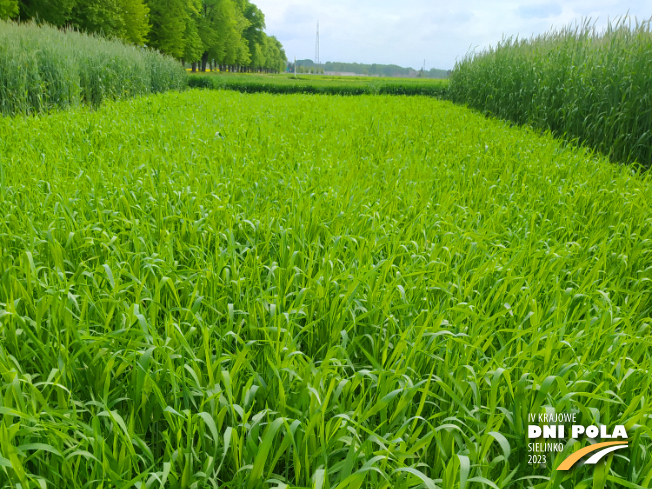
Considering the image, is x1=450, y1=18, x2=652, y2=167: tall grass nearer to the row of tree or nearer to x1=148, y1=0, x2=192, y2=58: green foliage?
the row of tree

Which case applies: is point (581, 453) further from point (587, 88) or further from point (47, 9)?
point (47, 9)

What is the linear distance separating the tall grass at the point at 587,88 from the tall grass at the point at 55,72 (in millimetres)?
9306

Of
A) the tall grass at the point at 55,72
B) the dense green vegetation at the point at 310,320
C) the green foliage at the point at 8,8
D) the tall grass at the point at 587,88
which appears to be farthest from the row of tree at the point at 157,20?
the dense green vegetation at the point at 310,320

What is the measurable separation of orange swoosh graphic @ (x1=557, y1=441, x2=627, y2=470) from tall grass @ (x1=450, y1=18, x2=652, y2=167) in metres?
5.20

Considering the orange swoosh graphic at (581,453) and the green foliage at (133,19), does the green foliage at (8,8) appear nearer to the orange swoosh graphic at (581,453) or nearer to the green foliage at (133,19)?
the green foliage at (133,19)

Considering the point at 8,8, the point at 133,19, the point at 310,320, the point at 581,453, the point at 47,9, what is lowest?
the point at 581,453

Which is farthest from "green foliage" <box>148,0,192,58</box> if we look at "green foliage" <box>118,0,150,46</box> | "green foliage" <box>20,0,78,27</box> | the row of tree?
"green foliage" <box>20,0,78,27</box>

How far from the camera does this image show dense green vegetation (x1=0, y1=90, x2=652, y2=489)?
50.6 inches

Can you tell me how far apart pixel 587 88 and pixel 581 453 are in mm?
7125

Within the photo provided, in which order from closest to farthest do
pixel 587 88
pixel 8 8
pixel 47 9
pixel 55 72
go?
pixel 587 88
pixel 55 72
pixel 8 8
pixel 47 9

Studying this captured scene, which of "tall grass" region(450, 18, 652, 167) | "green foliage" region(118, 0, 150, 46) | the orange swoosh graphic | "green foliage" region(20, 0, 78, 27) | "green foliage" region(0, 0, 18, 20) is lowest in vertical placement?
the orange swoosh graphic

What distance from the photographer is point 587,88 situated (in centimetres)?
674

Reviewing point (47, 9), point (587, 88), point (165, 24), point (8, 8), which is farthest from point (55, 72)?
point (165, 24)

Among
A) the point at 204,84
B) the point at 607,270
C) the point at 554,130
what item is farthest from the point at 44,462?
the point at 204,84
